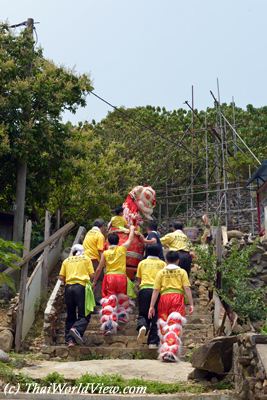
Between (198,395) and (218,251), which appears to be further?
(218,251)

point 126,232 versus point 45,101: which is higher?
point 45,101

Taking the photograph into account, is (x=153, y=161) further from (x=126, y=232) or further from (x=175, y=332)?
(x=175, y=332)

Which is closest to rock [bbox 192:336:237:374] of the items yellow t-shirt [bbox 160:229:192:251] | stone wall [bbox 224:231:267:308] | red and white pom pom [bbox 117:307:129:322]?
red and white pom pom [bbox 117:307:129:322]

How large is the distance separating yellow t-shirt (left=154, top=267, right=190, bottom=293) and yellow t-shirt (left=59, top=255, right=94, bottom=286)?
1.19 meters

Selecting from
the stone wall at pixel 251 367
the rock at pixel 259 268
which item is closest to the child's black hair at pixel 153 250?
the stone wall at pixel 251 367

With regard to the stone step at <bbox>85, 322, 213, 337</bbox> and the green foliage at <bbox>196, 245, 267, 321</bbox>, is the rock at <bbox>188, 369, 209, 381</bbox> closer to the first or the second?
the green foliage at <bbox>196, 245, 267, 321</bbox>

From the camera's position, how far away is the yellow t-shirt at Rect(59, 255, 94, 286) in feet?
29.0

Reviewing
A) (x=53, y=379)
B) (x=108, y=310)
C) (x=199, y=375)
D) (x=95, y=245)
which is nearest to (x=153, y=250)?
(x=108, y=310)

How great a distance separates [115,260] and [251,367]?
13.5ft

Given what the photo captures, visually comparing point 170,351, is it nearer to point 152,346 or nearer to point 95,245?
point 152,346

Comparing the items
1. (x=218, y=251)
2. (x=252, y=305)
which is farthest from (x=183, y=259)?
(x=252, y=305)

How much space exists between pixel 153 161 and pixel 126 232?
1653 centimetres

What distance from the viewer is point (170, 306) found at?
320 inches

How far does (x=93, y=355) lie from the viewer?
8.38 m
